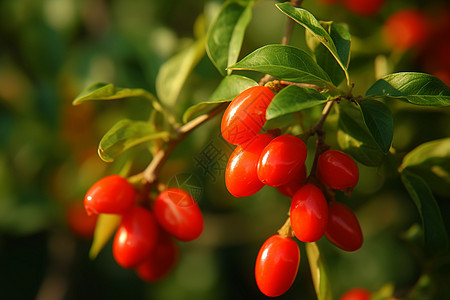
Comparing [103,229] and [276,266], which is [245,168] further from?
[103,229]

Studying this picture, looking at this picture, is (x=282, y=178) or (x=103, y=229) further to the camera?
(x=103, y=229)

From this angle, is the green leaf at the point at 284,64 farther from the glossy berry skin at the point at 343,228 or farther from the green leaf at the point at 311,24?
the glossy berry skin at the point at 343,228

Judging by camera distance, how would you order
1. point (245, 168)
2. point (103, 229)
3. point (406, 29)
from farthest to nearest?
point (406, 29) → point (103, 229) → point (245, 168)

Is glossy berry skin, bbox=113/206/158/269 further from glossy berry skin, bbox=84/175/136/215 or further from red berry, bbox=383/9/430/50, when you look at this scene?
red berry, bbox=383/9/430/50

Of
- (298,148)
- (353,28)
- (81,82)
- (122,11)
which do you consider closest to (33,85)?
(81,82)

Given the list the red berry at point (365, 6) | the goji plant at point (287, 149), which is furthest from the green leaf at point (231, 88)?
the red berry at point (365, 6)

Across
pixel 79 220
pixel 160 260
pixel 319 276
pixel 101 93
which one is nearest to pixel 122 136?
pixel 101 93

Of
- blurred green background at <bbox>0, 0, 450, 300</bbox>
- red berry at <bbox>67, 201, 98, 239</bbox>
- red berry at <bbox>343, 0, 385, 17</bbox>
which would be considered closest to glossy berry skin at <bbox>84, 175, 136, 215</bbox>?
blurred green background at <bbox>0, 0, 450, 300</bbox>
